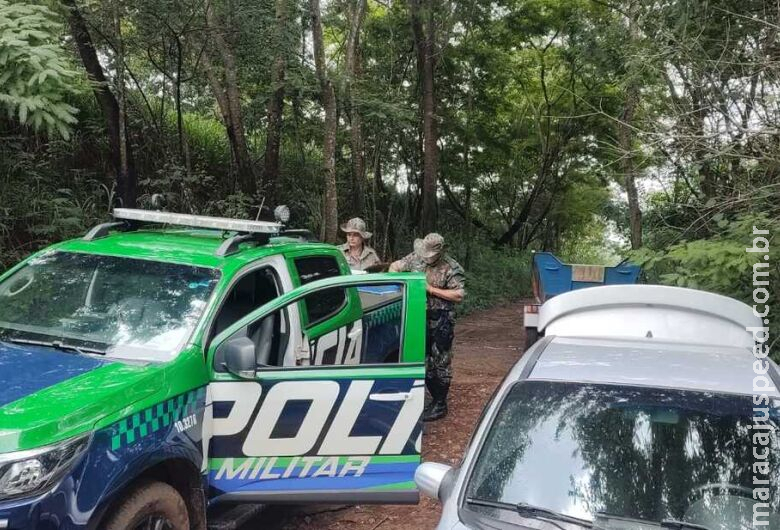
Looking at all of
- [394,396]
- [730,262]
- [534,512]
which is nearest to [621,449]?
[534,512]

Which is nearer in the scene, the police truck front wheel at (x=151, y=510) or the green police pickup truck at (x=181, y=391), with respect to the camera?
the green police pickup truck at (x=181, y=391)

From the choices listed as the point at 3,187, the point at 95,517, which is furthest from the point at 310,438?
the point at 3,187

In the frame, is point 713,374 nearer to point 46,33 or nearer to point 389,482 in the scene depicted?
point 389,482

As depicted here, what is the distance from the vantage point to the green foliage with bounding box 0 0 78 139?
5000mm

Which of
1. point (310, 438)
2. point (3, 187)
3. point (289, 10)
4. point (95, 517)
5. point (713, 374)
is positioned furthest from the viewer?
point (289, 10)

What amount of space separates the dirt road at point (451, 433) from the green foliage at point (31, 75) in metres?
3.44

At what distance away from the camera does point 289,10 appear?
10.1 metres

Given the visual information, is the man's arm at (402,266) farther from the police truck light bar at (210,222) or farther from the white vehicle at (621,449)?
the white vehicle at (621,449)

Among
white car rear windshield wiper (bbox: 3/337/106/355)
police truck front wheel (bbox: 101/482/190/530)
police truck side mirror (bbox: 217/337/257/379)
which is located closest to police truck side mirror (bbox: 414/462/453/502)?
police truck side mirror (bbox: 217/337/257/379)

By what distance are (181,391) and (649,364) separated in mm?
2254

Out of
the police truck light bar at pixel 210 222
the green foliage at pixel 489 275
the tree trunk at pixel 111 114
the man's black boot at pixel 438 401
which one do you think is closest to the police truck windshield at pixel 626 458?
the police truck light bar at pixel 210 222

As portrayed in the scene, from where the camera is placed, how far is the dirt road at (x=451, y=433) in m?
4.50

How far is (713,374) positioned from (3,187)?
8315 mm

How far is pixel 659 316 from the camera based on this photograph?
159 inches
